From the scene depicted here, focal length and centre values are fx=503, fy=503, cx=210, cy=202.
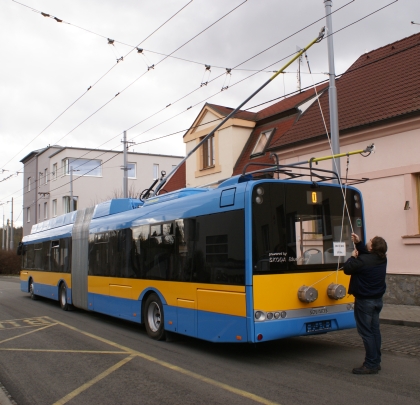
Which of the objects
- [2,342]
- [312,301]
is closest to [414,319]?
[312,301]

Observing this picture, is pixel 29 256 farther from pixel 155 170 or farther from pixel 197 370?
pixel 155 170

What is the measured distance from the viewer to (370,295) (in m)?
6.71

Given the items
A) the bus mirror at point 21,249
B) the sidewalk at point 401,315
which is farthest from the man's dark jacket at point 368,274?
the bus mirror at point 21,249

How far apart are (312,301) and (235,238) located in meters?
1.52

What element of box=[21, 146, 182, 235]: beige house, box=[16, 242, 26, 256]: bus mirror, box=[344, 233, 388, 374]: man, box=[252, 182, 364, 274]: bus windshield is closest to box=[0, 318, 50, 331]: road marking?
box=[252, 182, 364, 274]: bus windshield

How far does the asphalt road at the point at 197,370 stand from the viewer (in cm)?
584

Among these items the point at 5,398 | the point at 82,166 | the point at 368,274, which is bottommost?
the point at 5,398

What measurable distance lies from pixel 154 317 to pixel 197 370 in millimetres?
2973

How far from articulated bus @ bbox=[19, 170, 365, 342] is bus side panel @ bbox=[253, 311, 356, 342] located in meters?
0.01

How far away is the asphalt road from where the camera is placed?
5.84 meters

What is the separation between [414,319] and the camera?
11.2m

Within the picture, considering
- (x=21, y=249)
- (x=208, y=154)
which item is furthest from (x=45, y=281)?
(x=208, y=154)

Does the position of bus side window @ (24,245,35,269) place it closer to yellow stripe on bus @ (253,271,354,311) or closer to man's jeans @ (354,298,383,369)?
yellow stripe on bus @ (253,271,354,311)

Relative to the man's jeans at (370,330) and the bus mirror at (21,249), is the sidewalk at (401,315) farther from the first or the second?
→ the bus mirror at (21,249)
